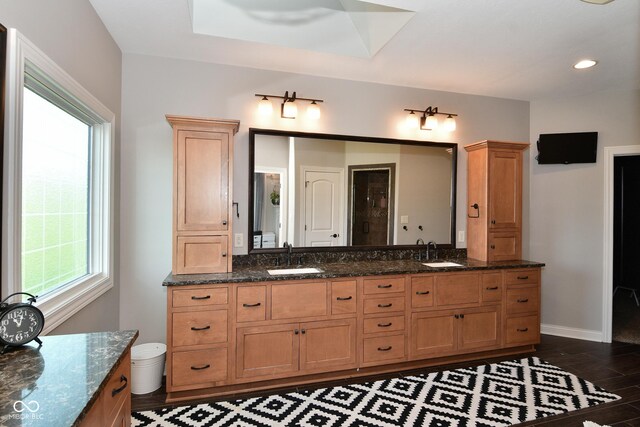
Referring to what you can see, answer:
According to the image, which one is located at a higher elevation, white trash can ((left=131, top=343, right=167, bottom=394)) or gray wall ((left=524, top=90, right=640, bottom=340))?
gray wall ((left=524, top=90, right=640, bottom=340))

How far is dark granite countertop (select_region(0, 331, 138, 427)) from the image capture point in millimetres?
835

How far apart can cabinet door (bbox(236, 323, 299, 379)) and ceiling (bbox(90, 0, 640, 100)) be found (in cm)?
220

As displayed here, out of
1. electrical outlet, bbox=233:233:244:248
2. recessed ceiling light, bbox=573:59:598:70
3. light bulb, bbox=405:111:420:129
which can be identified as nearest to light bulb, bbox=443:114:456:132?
light bulb, bbox=405:111:420:129

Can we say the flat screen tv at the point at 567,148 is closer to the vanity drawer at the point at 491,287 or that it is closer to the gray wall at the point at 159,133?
the vanity drawer at the point at 491,287

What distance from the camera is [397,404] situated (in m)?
2.41

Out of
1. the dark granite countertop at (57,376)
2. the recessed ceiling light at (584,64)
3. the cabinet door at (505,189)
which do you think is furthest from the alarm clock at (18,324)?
the recessed ceiling light at (584,64)

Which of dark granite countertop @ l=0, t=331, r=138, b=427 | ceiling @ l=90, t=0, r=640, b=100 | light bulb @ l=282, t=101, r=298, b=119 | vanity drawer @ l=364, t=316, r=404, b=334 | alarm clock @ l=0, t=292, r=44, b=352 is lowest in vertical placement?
vanity drawer @ l=364, t=316, r=404, b=334

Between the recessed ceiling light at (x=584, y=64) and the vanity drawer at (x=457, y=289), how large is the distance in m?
2.04

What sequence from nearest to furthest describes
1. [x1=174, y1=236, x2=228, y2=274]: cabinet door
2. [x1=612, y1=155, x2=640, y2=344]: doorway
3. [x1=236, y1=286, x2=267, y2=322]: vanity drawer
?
[x1=236, y1=286, x2=267, y2=322]: vanity drawer
[x1=174, y1=236, x2=228, y2=274]: cabinet door
[x1=612, y1=155, x2=640, y2=344]: doorway

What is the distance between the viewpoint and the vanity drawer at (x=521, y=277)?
322cm

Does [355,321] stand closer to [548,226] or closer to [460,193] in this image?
[460,193]

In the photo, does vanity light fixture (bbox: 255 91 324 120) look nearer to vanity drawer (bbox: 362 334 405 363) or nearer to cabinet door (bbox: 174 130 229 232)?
cabinet door (bbox: 174 130 229 232)

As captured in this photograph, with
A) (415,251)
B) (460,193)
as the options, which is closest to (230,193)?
(415,251)
